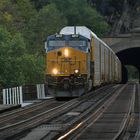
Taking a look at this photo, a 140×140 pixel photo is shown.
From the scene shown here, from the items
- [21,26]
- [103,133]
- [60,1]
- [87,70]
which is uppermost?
[60,1]

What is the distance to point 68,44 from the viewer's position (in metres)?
35.8

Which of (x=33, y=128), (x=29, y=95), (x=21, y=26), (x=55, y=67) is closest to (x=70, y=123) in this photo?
(x=33, y=128)

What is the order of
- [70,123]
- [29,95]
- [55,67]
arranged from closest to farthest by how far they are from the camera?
[70,123] < [55,67] < [29,95]

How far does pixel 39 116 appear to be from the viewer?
2386cm

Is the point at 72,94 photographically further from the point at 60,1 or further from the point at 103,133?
the point at 60,1

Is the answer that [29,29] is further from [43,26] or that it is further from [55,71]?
[55,71]

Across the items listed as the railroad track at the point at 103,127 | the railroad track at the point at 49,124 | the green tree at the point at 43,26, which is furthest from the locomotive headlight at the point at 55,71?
the green tree at the point at 43,26

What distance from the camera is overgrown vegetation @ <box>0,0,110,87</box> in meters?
51.4

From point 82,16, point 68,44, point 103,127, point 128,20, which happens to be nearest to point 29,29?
point 82,16

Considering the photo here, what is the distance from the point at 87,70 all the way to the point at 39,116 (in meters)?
11.7

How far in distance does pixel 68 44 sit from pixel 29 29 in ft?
160

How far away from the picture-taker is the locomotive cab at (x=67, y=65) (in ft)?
114

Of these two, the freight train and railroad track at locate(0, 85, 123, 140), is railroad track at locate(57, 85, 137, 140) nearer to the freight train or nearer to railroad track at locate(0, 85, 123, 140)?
railroad track at locate(0, 85, 123, 140)

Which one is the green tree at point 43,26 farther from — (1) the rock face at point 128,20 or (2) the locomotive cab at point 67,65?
(2) the locomotive cab at point 67,65
